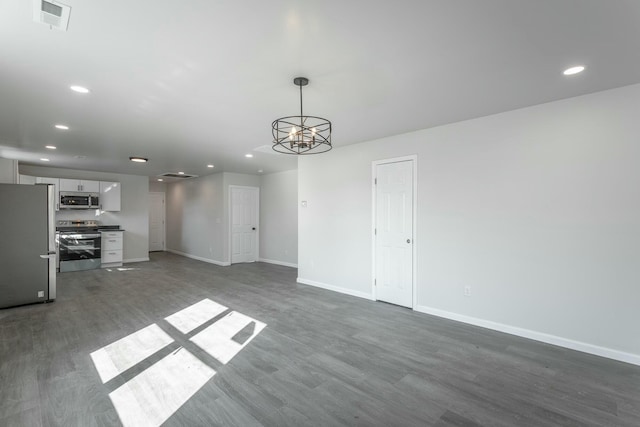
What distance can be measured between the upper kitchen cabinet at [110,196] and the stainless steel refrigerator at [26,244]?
11.5ft

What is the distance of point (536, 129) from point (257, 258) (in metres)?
7.20

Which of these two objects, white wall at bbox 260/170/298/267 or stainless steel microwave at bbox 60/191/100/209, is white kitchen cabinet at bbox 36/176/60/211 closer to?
stainless steel microwave at bbox 60/191/100/209

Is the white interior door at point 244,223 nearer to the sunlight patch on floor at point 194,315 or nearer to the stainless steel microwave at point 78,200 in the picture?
the stainless steel microwave at point 78,200

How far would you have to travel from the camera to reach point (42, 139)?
15.6 feet

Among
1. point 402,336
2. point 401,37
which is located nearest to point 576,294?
point 402,336

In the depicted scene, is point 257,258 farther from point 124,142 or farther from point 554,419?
point 554,419

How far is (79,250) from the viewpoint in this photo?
7129mm

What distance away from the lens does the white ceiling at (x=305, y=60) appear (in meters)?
1.85

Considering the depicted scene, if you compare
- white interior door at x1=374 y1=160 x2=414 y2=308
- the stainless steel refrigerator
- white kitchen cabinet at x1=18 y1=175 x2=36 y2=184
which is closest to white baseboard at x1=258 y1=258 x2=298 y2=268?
white interior door at x1=374 y1=160 x2=414 y2=308

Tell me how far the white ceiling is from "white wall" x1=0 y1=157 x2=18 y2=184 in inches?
95.9

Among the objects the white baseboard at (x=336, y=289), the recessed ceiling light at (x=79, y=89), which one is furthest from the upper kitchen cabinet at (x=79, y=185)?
the white baseboard at (x=336, y=289)

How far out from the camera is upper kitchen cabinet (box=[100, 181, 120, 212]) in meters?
7.84

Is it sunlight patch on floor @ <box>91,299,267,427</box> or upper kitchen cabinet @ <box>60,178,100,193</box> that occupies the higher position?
upper kitchen cabinet @ <box>60,178,100,193</box>

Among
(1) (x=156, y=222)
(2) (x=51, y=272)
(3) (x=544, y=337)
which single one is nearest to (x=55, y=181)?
(2) (x=51, y=272)
